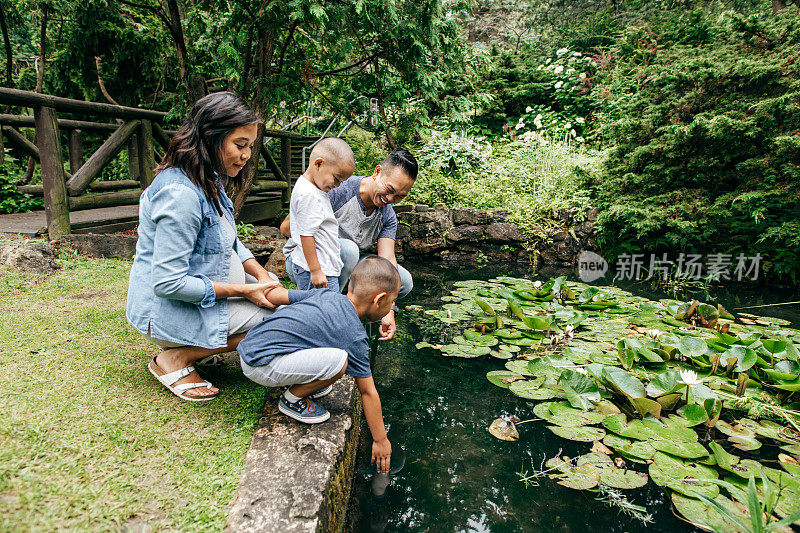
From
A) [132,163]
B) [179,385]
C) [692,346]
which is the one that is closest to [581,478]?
[692,346]

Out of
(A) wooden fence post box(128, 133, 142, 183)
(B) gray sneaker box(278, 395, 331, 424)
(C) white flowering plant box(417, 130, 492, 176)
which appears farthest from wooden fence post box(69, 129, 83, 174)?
(B) gray sneaker box(278, 395, 331, 424)

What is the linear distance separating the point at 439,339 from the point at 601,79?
25.4ft

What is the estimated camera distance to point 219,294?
65.5 inches

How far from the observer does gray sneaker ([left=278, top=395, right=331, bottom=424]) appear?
164 cm

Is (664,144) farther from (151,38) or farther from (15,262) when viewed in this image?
(151,38)

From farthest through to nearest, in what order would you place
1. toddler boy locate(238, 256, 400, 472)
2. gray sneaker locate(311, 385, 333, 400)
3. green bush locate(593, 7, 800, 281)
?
green bush locate(593, 7, 800, 281)
gray sneaker locate(311, 385, 333, 400)
toddler boy locate(238, 256, 400, 472)

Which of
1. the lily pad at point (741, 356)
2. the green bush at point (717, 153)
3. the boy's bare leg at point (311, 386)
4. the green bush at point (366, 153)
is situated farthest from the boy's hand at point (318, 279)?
the green bush at point (366, 153)

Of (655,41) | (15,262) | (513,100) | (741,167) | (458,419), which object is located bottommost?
(458,419)

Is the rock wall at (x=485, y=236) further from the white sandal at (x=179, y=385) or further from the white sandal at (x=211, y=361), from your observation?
the white sandal at (x=179, y=385)

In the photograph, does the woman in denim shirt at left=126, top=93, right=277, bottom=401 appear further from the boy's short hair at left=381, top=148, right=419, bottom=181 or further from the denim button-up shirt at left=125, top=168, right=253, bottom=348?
the boy's short hair at left=381, top=148, right=419, bottom=181

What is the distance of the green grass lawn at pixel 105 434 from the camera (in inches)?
43.2

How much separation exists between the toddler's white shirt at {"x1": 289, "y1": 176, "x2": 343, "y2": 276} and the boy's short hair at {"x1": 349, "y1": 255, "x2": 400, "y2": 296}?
0.70 metres

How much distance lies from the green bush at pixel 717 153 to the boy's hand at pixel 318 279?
4.40 m

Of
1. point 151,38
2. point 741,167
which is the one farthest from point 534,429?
point 151,38
